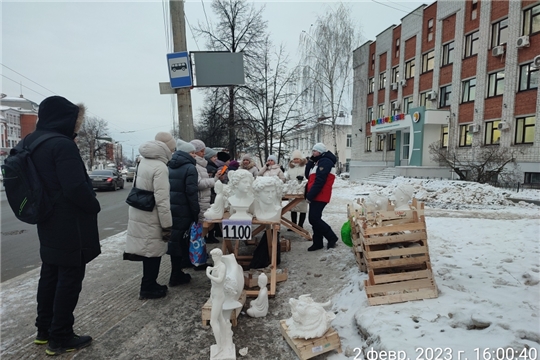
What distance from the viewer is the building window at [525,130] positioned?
14.9m

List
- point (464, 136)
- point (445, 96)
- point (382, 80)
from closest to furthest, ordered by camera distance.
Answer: point (464, 136) < point (445, 96) < point (382, 80)

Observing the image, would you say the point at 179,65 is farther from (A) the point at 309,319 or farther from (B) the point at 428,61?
(B) the point at 428,61

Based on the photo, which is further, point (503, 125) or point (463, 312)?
point (503, 125)

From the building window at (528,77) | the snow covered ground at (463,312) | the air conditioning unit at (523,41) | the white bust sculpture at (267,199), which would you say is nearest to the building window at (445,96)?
the building window at (528,77)

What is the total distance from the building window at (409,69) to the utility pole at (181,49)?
21.7 meters

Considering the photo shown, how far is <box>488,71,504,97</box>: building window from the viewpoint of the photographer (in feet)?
53.4

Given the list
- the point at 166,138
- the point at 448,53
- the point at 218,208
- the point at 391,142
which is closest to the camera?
the point at 166,138

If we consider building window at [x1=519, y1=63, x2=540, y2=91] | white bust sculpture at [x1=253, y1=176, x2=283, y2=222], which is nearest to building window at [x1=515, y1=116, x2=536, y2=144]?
building window at [x1=519, y1=63, x2=540, y2=91]

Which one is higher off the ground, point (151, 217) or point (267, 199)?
point (267, 199)

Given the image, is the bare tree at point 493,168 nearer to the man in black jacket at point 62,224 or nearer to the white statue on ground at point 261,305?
the white statue on ground at point 261,305

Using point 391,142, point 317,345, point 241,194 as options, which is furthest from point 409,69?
point 317,345

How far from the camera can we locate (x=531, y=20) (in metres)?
14.8

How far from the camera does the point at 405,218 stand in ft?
11.4

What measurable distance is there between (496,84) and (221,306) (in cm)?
1987
